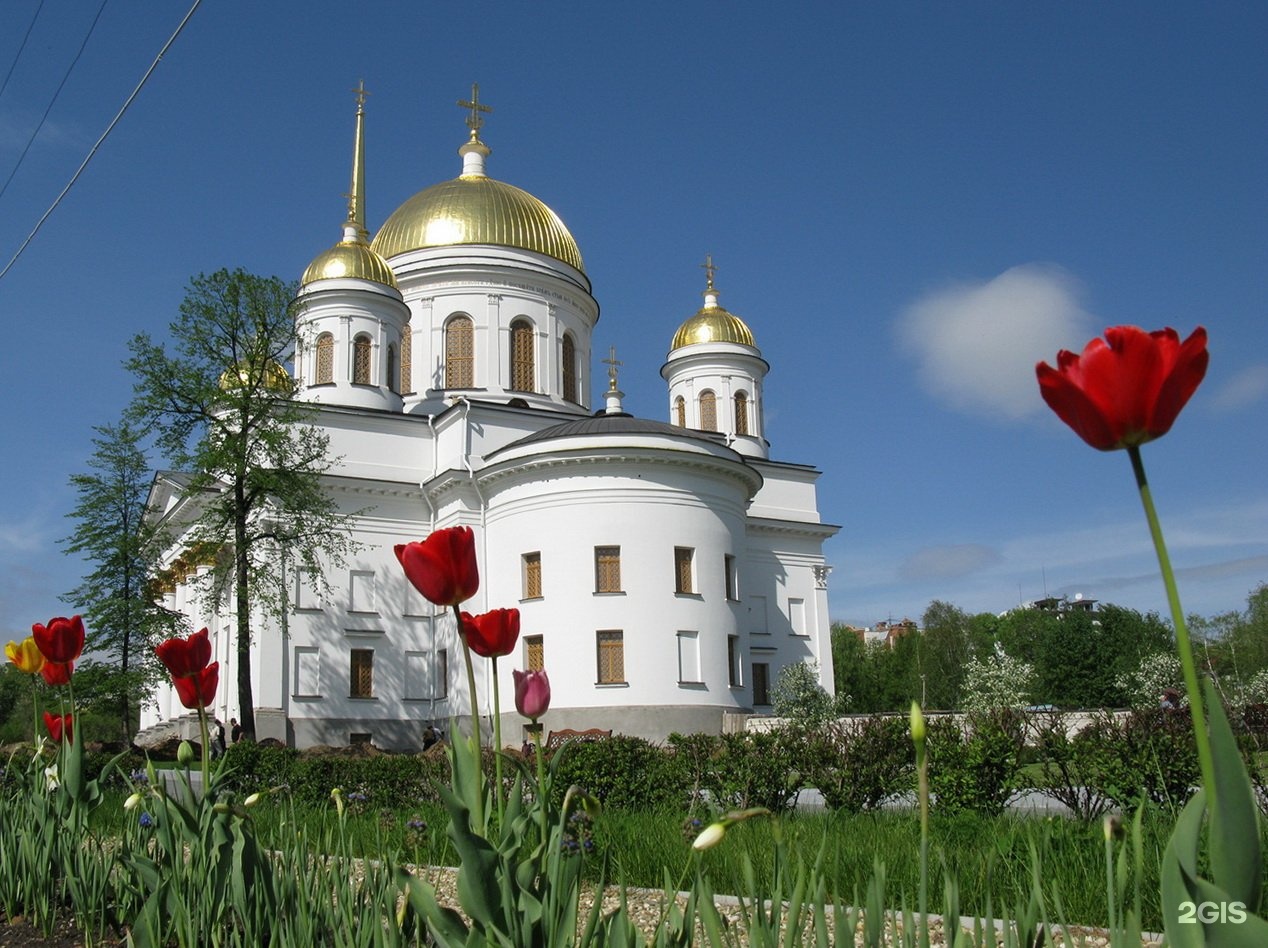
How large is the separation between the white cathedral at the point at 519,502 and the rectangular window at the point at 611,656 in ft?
0.16

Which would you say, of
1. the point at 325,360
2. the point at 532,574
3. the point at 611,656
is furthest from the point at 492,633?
the point at 325,360

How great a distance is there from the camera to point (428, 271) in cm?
3456

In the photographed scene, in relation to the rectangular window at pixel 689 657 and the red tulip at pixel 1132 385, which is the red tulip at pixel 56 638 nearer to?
the red tulip at pixel 1132 385

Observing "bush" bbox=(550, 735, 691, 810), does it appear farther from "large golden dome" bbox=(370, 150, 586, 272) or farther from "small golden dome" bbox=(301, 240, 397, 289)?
"large golden dome" bbox=(370, 150, 586, 272)

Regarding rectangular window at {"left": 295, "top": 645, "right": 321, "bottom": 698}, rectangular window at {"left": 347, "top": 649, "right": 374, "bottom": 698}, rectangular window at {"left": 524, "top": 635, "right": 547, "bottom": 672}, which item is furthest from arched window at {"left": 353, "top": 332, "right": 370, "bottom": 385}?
rectangular window at {"left": 524, "top": 635, "right": 547, "bottom": 672}

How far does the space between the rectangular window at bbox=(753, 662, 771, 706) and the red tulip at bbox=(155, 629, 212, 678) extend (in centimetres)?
2929

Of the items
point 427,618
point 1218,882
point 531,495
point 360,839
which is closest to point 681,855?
point 360,839

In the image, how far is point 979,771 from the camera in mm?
8945

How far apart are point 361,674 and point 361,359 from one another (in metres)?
9.08

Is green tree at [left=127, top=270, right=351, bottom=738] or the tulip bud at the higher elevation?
green tree at [left=127, top=270, right=351, bottom=738]

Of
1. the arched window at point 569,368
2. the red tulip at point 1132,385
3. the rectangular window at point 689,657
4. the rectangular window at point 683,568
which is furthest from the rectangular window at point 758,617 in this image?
the red tulip at point 1132,385

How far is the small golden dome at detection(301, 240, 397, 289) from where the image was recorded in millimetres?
31906

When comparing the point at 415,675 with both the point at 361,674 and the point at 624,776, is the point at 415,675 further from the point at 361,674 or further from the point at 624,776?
the point at 624,776

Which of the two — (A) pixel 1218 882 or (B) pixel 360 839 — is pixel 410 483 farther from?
(A) pixel 1218 882
